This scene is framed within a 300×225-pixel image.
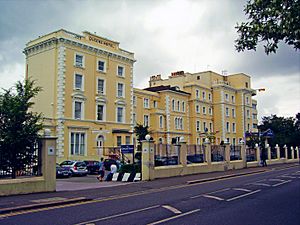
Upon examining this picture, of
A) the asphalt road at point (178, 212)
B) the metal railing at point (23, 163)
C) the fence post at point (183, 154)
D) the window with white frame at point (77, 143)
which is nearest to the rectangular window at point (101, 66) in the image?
the window with white frame at point (77, 143)

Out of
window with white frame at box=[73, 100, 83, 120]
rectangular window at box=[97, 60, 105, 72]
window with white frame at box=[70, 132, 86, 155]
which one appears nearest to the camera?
window with white frame at box=[70, 132, 86, 155]

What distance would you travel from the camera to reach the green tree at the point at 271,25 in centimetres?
955

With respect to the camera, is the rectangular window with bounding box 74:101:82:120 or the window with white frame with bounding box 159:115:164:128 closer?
the rectangular window with bounding box 74:101:82:120

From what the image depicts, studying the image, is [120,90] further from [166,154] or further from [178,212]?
[178,212]

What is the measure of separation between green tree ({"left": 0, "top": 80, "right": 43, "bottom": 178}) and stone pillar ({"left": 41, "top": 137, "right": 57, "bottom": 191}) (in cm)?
70

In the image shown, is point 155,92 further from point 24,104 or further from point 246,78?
point 24,104

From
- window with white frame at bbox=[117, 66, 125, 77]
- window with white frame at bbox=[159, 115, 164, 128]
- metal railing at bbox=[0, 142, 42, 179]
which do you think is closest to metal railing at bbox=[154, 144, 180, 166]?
metal railing at bbox=[0, 142, 42, 179]

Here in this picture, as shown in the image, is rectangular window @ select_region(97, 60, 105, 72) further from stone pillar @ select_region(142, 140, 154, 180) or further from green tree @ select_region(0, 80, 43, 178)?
green tree @ select_region(0, 80, 43, 178)

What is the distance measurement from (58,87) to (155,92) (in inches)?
891

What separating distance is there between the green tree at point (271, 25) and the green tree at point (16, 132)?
10639 millimetres

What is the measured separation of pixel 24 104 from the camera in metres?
17.3

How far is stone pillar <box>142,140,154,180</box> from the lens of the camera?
23547 millimetres

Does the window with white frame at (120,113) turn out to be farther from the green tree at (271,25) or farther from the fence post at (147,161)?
the green tree at (271,25)

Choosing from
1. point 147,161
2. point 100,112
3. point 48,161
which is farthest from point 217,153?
point 48,161
